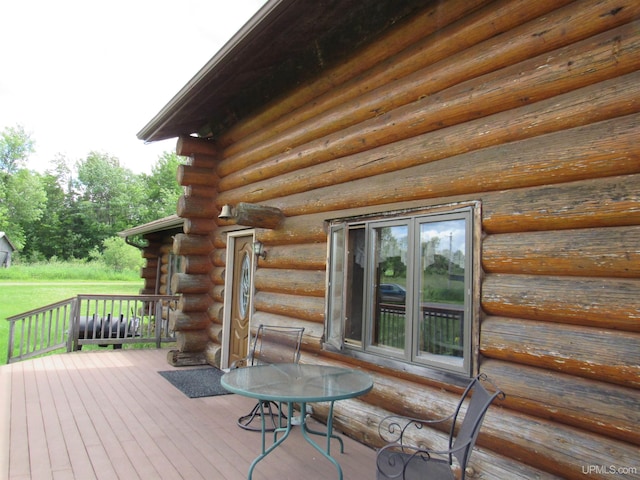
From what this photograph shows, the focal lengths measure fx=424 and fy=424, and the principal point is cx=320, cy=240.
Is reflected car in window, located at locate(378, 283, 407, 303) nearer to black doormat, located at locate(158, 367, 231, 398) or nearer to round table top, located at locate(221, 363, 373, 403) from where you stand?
round table top, located at locate(221, 363, 373, 403)

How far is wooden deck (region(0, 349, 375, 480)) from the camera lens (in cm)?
327

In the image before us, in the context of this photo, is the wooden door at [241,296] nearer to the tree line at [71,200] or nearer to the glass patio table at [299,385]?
the glass patio table at [299,385]

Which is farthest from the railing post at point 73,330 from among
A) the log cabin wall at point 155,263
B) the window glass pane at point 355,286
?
the window glass pane at point 355,286

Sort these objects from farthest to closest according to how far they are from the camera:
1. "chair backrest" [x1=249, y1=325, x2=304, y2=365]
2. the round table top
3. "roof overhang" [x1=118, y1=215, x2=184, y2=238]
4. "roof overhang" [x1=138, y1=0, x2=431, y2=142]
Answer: "roof overhang" [x1=118, y1=215, x2=184, y2=238] → "chair backrest" [x1=249, y1=325, x2=304, y2=365] → "roof overhang" [x1=138, y1=0, x2=431, y2=142] → the round table top

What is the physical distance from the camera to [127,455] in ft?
11.6

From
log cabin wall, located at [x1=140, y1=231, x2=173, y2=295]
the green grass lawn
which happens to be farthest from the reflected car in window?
the green grass lawn

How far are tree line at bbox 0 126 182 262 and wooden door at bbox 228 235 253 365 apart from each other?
3241cm

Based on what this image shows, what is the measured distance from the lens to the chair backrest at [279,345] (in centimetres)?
450

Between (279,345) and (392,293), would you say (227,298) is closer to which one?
(279,345)

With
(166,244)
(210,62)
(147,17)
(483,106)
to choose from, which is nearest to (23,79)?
(147,17)

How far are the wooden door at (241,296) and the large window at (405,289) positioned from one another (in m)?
2.30

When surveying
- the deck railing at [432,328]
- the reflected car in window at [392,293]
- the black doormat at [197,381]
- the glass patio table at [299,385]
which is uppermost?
the reflected car in window at [392,293]

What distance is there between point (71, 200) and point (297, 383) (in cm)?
4786

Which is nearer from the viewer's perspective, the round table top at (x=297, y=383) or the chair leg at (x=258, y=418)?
the round table top at (x=297, y=383)
